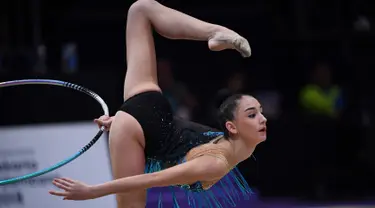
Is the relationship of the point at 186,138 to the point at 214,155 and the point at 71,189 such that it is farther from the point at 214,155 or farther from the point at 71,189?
the point at 71,189

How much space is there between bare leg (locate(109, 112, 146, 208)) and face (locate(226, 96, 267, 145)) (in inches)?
19.2

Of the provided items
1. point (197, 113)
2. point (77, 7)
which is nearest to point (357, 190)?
point (197, 113)

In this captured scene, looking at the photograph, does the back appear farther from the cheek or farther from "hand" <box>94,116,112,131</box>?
"hand" <box>94,116,112,131</box>

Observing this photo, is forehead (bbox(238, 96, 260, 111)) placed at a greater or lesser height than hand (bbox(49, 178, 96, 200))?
greater

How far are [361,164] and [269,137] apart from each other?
3.38ft

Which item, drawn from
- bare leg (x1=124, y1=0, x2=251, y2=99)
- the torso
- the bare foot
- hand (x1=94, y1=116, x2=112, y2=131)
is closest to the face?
the torso

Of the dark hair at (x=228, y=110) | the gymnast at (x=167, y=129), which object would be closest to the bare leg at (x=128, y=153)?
the gymnast at (x=167, y=129)

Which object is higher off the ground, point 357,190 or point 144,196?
point 144,196

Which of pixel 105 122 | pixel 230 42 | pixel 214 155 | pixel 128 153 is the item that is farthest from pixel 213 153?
pixel 105 122

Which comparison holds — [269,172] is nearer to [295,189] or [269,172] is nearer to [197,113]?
[295,189]

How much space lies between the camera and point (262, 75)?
29.2 ft

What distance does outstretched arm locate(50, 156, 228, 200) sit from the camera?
11.7ft

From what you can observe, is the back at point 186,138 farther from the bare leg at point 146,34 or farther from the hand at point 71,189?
the hand at point 71,189

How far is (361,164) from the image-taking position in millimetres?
7598
